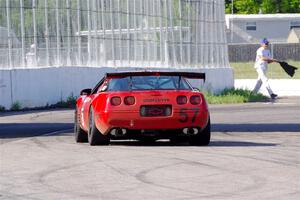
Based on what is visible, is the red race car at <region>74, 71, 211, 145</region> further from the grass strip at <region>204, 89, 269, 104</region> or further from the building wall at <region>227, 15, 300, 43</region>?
the building wall at <region>227, 15, 300, 43</region>

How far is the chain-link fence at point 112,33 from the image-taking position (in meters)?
26.8

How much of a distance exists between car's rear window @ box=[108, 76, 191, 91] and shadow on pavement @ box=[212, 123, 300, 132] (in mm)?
3688

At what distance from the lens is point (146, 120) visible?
14.5 m

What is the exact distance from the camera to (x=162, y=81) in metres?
15.2

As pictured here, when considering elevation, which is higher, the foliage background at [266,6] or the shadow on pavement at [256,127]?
the foliage background at [266,6]

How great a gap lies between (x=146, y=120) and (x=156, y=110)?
0.19m

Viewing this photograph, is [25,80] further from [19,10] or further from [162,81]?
[162,81]

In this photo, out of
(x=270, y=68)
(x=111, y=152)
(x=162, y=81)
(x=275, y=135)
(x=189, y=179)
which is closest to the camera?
(x=189, y=179)

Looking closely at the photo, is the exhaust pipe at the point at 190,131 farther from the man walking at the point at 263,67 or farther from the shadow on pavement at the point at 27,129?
the man walking at the point at 263,67

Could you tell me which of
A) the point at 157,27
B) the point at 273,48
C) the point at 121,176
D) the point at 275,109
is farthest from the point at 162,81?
the point at 273,48

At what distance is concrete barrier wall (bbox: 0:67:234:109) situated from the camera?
26.0 meters

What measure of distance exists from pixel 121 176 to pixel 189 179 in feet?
2.46

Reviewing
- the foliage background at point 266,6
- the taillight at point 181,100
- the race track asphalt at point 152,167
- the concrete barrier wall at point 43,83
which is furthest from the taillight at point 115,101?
the foliage background at point 266,6

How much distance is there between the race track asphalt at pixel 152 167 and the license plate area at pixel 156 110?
0.46 m
